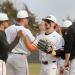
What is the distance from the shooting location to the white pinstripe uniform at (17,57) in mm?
9930

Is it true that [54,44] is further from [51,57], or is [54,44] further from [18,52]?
[18,52]

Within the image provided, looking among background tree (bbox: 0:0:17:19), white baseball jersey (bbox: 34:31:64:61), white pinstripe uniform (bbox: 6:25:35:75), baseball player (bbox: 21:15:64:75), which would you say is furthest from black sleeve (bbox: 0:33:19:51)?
background tree (bbox: 0:0:17:19)

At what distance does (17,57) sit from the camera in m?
10.0

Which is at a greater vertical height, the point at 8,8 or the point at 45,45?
the point at 45,45

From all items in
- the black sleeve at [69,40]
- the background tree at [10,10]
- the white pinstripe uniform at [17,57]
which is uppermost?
the black sleeve at [69,40]

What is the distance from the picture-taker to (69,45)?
8.86m

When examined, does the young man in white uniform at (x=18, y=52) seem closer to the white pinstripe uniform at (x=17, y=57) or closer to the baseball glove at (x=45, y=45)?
the white pinstripe uniform at (x=17, y=57)

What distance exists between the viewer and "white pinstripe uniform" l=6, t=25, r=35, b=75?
993 centimetres

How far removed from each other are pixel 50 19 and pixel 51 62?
0.89m

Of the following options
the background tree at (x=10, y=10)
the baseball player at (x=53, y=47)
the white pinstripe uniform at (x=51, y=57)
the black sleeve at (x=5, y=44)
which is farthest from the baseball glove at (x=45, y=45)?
the background tree at (x=10, y=10)

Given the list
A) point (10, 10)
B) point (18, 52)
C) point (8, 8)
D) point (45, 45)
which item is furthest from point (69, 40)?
point (8, 8)

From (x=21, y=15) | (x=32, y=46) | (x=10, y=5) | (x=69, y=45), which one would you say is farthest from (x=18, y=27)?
(x=10, y=5)

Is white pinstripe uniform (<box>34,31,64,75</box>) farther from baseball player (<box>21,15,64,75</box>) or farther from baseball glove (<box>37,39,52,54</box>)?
baseball glove (<box>37,39,52,54</box>)

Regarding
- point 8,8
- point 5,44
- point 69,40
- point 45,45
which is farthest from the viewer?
point 8,8
